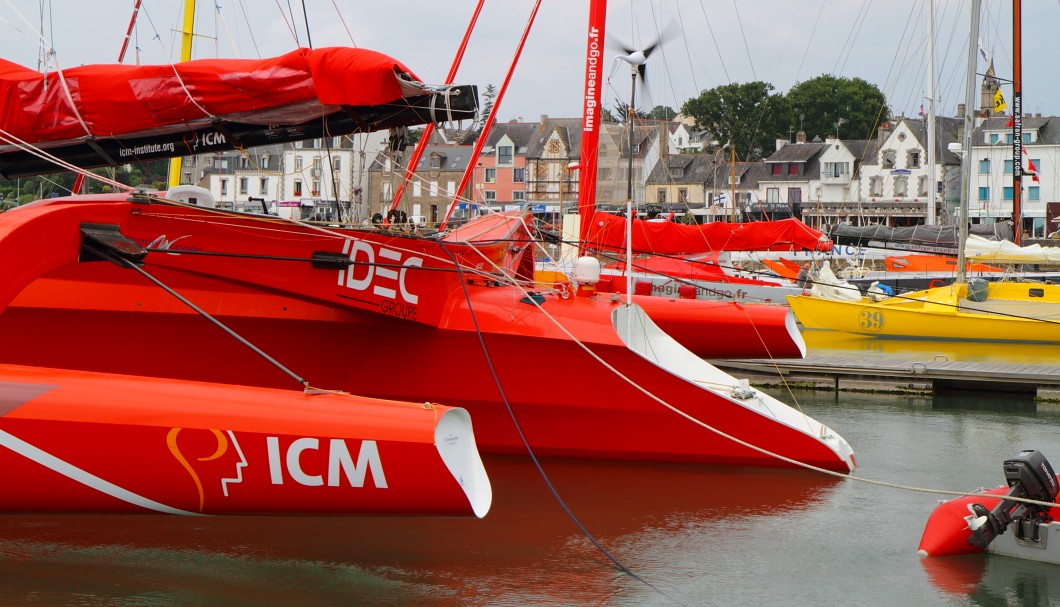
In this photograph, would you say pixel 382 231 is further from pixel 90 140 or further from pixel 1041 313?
pixel 1041 313

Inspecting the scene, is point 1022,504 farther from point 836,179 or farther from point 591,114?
point 836,179

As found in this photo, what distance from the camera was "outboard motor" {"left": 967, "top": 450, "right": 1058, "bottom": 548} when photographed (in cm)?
719

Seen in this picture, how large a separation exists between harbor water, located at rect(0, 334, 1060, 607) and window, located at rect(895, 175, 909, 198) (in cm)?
4782

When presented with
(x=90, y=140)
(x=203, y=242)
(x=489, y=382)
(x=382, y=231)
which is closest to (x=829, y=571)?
(x=489, y=382)

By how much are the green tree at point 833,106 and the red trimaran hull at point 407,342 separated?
6120cm

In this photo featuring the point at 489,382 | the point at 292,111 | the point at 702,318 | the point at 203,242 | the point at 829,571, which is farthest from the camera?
the point at 702,318

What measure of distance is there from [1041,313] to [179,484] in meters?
16.5

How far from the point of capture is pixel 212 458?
5.84m

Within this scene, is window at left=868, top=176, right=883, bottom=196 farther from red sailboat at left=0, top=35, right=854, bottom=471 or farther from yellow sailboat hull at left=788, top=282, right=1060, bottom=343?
red sailboat at left=0, top=35, right=854, bottom=471

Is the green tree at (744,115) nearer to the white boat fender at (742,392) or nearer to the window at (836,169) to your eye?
the window at (836,169)

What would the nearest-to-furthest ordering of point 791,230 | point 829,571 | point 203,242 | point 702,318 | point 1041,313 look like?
point 829,571, point 203,242, point 702,318, point 1041,313, point 791,230

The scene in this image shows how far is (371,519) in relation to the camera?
8250mm

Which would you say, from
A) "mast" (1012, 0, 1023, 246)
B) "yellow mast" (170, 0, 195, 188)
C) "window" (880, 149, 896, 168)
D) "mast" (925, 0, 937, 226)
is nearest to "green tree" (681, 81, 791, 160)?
"window" (880, 149, 896, 168)

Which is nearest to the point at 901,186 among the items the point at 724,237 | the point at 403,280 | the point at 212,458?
the point at 724,237
